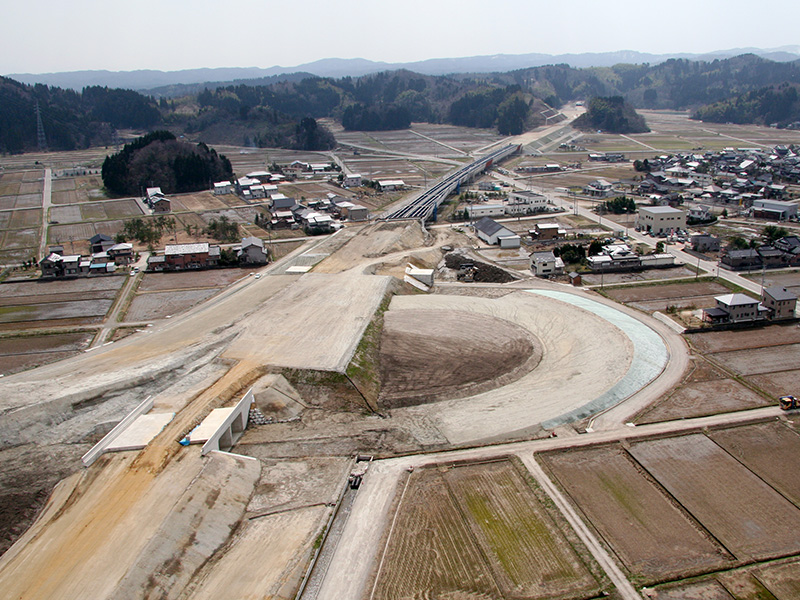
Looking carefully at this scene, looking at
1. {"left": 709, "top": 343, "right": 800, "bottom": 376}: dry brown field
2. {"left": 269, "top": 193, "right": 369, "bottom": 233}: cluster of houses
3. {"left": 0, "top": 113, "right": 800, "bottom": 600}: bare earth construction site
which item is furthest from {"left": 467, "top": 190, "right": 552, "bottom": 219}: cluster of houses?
{"left": 709, "top": 343, "right": 800, "bottom": 376}: dry brown field

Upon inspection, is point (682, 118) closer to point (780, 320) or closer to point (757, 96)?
point (757, 96)

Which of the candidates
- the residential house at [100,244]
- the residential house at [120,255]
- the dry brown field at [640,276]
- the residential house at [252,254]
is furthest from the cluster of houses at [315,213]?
the dry brown field at [640,276]

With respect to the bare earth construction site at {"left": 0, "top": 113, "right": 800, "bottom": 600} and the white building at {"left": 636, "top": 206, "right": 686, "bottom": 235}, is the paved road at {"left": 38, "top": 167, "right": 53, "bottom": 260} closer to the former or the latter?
the bare earth construction site at {"left": 0, "top": 113, "right": 800, "bottom": 600}

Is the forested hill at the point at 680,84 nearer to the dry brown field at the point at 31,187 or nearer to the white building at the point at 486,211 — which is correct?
the white building at the point at 486,211

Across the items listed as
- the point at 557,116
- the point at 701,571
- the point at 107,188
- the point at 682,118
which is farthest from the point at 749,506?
the point at 682,118

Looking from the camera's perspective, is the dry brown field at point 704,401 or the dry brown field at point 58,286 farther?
the dry brown field at point 58,286

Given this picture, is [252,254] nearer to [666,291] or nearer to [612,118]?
[666,291]
